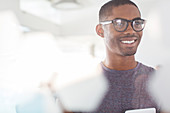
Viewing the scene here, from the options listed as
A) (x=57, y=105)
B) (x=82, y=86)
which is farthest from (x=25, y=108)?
(x=82, y=86)

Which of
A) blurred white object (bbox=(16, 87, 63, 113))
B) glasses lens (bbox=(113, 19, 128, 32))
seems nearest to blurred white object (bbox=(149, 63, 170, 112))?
glasses lens (bbox=(113, 19, 128, 32))

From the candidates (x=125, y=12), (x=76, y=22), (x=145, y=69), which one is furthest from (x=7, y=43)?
(x=145, y=69)

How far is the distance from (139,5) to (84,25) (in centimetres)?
53

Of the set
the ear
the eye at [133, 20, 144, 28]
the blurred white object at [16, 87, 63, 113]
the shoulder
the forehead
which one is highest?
the forehead

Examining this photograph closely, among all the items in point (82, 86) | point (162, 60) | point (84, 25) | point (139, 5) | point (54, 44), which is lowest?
point (82, 86)

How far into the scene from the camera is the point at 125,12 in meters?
2.38

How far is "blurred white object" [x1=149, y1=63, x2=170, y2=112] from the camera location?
8.13 ft

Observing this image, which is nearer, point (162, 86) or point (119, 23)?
point (119, 23)

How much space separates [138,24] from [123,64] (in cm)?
38

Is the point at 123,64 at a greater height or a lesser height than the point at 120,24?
lesser

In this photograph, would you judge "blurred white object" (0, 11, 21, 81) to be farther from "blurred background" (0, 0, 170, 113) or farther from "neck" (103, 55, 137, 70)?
"neck" (103, 55, 137, 70)

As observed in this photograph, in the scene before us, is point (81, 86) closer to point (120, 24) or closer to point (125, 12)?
point (120, 24)

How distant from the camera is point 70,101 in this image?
8.08 feet

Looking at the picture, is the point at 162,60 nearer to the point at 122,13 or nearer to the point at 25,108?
the point at 122,13
